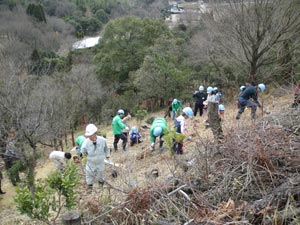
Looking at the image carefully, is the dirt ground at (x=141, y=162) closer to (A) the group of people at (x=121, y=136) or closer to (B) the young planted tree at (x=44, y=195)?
(A) the group of people at (x=121, y=136)

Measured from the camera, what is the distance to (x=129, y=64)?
23.3m

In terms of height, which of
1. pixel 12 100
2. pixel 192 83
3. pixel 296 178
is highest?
pixel 296 178

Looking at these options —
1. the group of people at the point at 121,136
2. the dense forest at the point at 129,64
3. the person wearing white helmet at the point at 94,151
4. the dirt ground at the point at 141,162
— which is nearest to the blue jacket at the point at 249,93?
the group of people at the point at 121,136

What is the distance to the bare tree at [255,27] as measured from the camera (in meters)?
11.3

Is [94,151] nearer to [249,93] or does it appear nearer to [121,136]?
[121,136]

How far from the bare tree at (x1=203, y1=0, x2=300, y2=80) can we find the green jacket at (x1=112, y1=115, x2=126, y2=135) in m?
5.83

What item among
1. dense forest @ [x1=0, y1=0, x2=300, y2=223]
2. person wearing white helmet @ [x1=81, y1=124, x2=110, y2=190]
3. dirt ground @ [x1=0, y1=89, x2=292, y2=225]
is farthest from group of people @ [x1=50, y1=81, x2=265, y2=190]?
dense forest @ [x1=0, y1=0, x2=300, y2=223]

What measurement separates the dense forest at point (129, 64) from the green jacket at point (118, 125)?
2305mm

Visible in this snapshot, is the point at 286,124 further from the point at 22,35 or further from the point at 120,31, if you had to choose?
the point at 22,35

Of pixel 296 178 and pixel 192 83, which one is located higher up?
pixel 296 178

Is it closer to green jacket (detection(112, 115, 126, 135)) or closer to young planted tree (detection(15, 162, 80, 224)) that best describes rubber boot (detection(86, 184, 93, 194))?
young planted tree (detection(15, 162, 80, 224))

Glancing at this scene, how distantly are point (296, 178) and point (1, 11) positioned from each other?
136 feet

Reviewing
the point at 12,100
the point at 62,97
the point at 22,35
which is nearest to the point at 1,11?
the point at 22,35

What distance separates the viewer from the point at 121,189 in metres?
4.35
